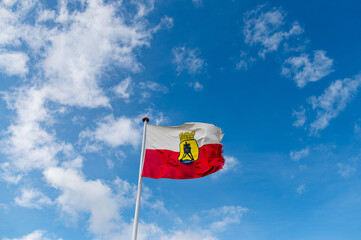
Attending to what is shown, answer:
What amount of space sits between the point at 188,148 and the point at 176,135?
4.30ft

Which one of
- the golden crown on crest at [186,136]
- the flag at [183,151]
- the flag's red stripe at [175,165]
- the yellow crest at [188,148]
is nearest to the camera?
the flag's red stripe at [175,165]

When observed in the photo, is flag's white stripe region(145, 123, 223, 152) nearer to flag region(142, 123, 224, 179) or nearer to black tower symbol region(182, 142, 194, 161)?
flag region(142, 123, 224, 179)

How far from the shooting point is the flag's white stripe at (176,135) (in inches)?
732

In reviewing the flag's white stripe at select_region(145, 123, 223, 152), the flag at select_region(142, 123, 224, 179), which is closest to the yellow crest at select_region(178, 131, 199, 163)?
the flag at select_region(142, 123, 224, 179)

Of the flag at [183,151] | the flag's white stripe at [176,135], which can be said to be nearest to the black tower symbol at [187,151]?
the flag at [183,151]

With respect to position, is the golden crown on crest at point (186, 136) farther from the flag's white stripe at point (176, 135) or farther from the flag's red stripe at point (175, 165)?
the flag's red stripe at point (175, 165)

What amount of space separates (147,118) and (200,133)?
13.8ft

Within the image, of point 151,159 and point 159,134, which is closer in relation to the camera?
point 151,159

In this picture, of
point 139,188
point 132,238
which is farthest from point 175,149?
point 132,238

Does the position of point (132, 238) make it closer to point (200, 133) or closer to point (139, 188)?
point (139, 188)

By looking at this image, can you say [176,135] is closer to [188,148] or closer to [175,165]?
[188,148]

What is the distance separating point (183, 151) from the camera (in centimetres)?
1869

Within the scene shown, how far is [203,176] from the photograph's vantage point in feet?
58.3

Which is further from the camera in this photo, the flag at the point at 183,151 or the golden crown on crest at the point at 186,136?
the golden crown on crest at the point at 186,136
